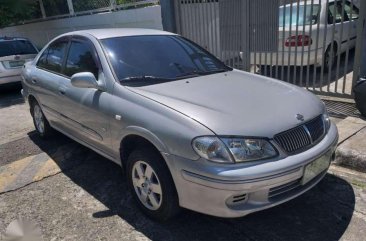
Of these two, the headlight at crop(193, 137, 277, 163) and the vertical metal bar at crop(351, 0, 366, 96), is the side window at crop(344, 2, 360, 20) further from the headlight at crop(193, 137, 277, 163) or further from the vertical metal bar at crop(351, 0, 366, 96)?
the headlight at crop(193, 137, 277, 163)

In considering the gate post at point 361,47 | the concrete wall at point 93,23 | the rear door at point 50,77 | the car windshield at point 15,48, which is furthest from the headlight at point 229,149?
the car windshield at point 15,48

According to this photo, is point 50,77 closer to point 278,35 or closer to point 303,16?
point 278,35

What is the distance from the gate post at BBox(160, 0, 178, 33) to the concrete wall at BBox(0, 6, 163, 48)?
847mm

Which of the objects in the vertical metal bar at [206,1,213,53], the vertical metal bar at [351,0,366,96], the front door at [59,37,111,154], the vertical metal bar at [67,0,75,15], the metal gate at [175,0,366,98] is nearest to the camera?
the front door at [59,37,111,154]

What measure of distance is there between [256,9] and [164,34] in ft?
10.4

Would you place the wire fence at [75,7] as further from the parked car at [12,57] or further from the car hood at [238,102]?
the car hood at [238,102]

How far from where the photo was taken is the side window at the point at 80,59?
392 cm

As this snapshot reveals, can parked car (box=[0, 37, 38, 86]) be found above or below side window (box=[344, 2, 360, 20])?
below

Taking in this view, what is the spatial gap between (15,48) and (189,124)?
833cm

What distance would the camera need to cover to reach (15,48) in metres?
9.62

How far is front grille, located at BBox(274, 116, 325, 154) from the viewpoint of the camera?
284 cm

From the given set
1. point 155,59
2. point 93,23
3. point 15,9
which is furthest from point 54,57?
point 15,9

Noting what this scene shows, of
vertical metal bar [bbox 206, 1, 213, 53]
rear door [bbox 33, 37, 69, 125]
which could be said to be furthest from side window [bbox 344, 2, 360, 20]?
rear door [bbox 33, 37, 69, 125]

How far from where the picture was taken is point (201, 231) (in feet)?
10.2
